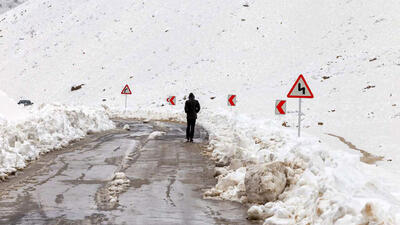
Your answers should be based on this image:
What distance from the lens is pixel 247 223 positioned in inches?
266

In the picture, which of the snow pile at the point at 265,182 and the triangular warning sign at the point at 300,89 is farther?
the triangular warning sign at the point at 300,89

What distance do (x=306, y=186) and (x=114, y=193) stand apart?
11.0ft

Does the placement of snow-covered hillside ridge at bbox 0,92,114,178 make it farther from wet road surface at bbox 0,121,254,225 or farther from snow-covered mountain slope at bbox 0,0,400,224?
snow-covered mountain slope at bbox 0,0,400,224

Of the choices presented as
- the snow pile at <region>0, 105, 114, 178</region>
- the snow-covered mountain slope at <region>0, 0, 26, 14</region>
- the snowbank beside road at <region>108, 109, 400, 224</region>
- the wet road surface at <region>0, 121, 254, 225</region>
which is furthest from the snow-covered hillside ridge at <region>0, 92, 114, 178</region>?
the snow-covered mountain slope at <region>0, 0, 26, 14</region>

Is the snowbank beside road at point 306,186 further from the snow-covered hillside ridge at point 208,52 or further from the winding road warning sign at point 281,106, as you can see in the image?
the snow-covered hillside ridge at point 208,52

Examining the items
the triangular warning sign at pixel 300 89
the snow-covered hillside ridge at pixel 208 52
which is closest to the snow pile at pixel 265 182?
the triangular warning sign at pixel 300 89

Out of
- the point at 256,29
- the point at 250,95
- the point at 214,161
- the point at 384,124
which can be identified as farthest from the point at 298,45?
the point at 214,161

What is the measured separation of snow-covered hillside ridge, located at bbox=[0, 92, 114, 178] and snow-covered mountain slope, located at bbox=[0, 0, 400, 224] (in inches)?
530

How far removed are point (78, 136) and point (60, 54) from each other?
172ft

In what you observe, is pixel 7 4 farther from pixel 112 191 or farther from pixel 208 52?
pixel 112 191

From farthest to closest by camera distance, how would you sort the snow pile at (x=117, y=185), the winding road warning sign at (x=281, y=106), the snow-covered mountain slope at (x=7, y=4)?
the snow-covered mountain slope at (x=7, y=4)
the winding road warning sign at (x=281, y=106)
the snow pile at (x=117, y=185)

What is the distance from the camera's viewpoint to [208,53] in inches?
2363

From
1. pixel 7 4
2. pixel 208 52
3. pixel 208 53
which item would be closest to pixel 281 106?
pixel 208 53

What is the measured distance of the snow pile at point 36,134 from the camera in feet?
36.3
